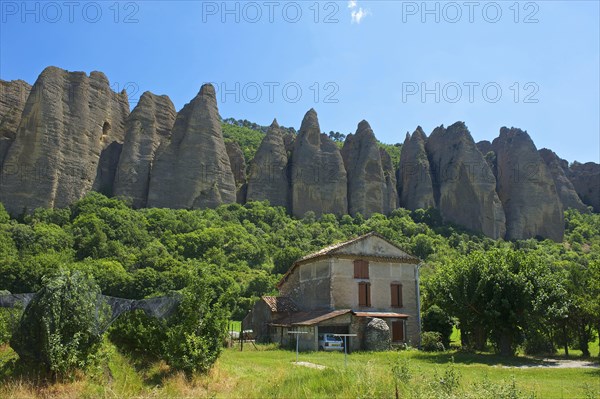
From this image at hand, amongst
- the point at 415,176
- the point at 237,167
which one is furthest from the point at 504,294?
the point at 237,167

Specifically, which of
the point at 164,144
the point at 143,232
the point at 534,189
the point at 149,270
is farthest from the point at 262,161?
the point at 534,189

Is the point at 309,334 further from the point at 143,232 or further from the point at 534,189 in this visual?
the point at 534,189

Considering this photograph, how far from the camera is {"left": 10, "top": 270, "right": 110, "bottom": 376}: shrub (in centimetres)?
1320

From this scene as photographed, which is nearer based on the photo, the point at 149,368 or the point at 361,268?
the point at 149,368

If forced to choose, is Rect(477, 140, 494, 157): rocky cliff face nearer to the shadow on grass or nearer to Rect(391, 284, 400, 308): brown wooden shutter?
Rect(391, 284, 400, 308): brown wooden shutter

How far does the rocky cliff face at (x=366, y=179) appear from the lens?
Result: 287 feet

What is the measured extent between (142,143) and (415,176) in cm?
4909

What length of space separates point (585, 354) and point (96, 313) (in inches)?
1096

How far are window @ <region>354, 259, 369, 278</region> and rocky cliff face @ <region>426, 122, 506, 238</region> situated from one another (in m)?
56.9

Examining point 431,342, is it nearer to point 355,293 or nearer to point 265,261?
point 355,293

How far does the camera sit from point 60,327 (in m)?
13.6

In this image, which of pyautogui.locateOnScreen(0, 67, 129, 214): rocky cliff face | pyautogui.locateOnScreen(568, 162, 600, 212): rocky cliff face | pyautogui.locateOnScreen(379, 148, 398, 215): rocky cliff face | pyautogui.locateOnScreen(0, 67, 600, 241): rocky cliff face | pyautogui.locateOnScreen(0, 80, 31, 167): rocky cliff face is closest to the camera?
pyautogui.locateOnScreen(0, 67, 129, 214): rocky cliff face

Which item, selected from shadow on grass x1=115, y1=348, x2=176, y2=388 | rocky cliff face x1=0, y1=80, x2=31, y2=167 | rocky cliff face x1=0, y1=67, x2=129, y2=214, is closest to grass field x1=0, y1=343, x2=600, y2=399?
shadow on grass x1=115, y1=348, x2=176, y2=388

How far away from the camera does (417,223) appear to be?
281 ft
